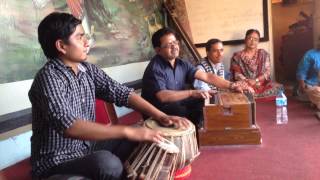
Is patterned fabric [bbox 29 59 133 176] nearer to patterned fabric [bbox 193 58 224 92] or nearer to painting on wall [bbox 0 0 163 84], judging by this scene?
painting on wall [bbox 0 0 163 84]

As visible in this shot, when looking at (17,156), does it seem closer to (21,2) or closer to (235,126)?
(21,2)

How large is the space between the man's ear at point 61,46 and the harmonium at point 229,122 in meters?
1.57

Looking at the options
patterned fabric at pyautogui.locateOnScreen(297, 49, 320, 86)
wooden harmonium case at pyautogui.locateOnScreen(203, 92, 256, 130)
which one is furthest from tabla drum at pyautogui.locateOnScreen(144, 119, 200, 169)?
patterned fabric at pyautogui.locateOnScreen(297, 49, 320, 86)

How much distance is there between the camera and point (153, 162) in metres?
1.58

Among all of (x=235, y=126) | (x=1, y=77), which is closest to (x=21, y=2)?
(x=1, y=77)

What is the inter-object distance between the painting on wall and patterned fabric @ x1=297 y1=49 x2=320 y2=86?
2.08m

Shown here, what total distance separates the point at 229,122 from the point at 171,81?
63cm

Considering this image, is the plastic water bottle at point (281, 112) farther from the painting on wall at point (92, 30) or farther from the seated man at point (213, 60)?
the painting on wall at point (92, 30)

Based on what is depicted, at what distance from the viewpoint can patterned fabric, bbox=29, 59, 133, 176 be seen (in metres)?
1.47

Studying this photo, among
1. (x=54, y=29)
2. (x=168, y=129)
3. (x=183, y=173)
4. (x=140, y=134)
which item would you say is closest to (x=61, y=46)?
(x=54, y=29)

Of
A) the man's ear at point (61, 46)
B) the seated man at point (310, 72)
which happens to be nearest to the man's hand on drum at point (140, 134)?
the man's ear at point (61, 46)

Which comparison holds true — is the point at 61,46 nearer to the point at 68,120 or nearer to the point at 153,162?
the point at 68,120

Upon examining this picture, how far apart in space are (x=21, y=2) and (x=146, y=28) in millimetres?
2374

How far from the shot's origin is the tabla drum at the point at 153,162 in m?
1.57
